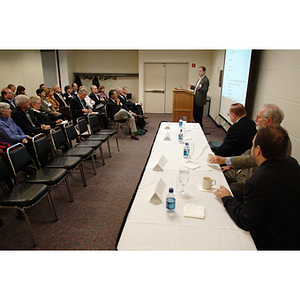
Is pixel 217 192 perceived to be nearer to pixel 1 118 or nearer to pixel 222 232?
pixel 222 232

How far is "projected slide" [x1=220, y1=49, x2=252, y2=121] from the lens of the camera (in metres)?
4.57

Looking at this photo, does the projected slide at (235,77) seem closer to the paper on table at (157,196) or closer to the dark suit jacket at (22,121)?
the paper on table at (157,196)

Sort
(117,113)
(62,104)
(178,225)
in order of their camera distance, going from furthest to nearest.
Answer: (62,104) → (117,113) → (178,225)

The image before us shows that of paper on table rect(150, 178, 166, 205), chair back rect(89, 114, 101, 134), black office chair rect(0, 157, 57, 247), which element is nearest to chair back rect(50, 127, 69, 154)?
black office chair rect(0, 157, 57, 247)

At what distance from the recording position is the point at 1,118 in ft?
10.9

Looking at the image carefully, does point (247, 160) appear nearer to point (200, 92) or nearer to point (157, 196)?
point (157, 196)

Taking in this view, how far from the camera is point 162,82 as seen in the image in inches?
394

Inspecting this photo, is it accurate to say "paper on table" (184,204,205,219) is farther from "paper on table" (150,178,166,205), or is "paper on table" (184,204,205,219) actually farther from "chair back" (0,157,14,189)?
"chair back" (0,157,14,189)

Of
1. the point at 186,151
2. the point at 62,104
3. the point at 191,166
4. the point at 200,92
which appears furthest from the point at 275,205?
the point at 62,104

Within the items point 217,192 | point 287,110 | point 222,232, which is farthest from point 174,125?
point 222,232

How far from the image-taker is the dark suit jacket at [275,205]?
1.32 metres

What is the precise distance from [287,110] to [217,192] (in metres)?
2.21

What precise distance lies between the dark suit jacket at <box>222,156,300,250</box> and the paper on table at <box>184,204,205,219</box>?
0.25 meters

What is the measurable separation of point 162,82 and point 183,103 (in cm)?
398
